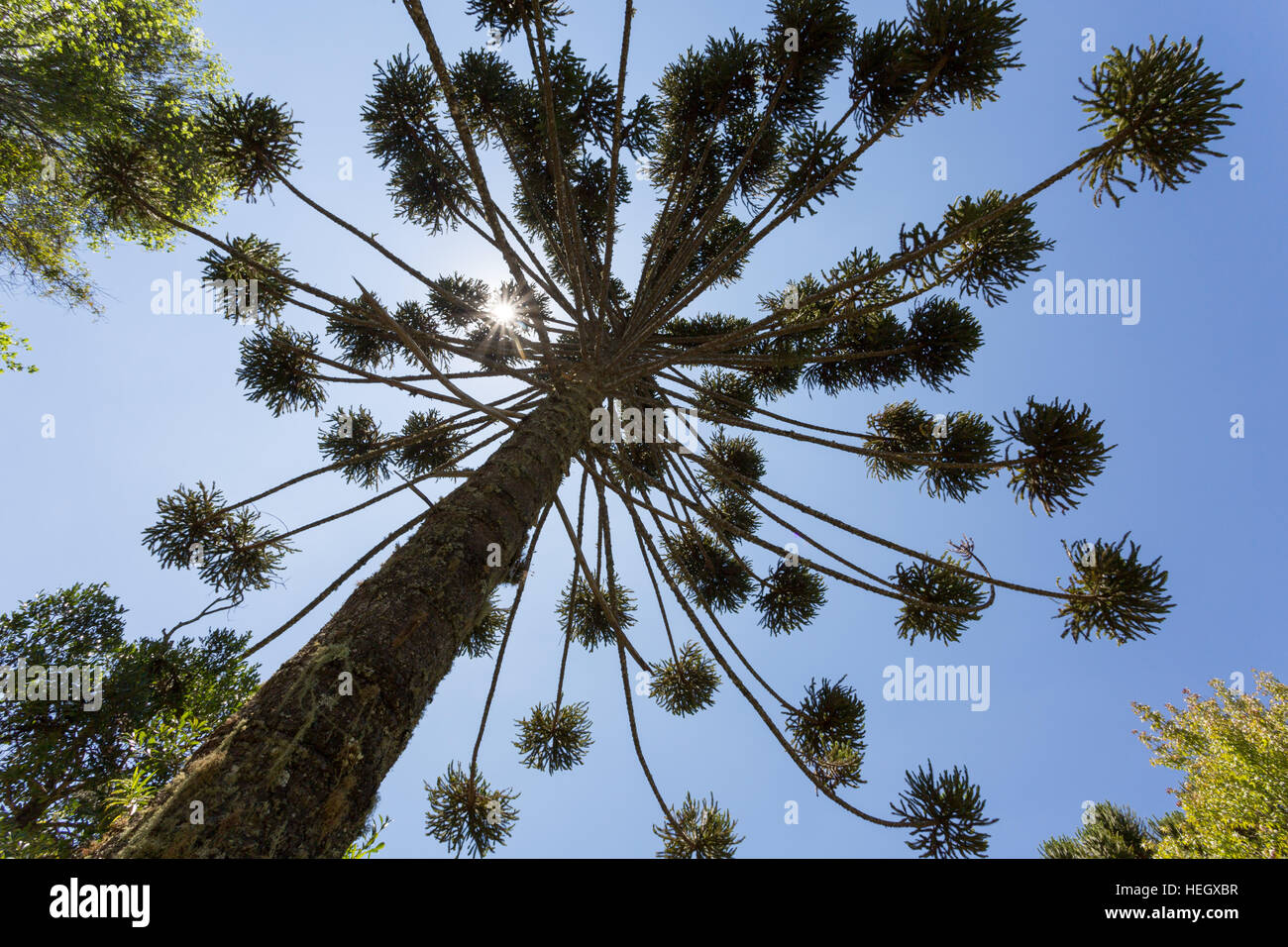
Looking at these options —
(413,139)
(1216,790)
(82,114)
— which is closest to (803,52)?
(413,139)

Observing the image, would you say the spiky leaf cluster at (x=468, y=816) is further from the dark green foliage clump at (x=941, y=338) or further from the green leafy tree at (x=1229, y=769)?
the green leafy tree at (x=1229, y=769)

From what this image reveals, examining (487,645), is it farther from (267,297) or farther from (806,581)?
(267,297)

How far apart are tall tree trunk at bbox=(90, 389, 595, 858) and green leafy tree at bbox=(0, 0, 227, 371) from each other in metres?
8.12

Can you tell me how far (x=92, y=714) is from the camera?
182 inches

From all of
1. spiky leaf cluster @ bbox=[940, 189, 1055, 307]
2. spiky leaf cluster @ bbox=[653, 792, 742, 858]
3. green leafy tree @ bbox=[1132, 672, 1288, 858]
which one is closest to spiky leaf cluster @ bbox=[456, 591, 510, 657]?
spiky leaf cluster @ bbox=[653, 792, 742, 858]

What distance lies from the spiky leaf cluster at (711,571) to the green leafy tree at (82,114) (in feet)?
27.1

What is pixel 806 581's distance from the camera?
6160 millimetres

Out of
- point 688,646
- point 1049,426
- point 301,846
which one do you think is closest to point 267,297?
point 301,846

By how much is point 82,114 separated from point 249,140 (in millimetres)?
6191

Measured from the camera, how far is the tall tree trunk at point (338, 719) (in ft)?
4.30

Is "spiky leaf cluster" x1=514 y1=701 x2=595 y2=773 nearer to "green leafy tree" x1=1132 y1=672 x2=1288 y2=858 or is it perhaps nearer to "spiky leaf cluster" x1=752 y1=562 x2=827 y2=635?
"spiky leaf cluster" x1=752 y1=562 x2=827 y2=635

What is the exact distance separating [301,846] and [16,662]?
5.75 meters

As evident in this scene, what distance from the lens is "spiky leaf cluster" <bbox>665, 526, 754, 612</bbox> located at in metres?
7.06

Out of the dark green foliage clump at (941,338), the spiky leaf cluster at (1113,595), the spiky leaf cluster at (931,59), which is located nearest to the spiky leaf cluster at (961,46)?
the spiky leaf cluster at (931,59)
